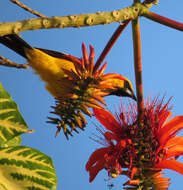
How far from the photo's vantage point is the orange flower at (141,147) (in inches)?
31.1

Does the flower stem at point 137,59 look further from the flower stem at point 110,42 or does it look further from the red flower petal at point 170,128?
the red flower petal at point 170,128

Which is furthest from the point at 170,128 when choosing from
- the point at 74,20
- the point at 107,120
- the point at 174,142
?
the point at 74,20

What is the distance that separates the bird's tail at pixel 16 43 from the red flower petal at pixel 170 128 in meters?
1.12

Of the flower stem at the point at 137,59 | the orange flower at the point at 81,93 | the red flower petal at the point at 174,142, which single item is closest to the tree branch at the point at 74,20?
the flower stem at the point at 137,59

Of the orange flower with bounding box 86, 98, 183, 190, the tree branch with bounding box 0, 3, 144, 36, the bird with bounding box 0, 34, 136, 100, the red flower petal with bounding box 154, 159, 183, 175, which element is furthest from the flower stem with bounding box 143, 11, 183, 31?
the bird with bounding box 0, 34, 136, 100

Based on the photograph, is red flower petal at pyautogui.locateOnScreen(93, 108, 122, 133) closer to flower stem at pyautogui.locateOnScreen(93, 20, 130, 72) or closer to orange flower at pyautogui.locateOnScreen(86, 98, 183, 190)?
orange flower at pyautogui.locateOnScreen(86, 98, 183, 190)

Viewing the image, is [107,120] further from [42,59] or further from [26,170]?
[42,59]

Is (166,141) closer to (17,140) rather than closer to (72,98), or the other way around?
(72,98)

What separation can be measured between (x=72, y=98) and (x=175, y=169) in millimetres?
354

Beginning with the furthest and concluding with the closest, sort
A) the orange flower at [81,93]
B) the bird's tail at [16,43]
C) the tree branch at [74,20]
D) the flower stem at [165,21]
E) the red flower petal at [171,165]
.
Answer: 1. the bird's tail at [16,43]
2. the orange flower at [81,93]
3. the red flower petal at [171,165]
4. the flower stem at [165,21]
5. the tree branch at [74,20]

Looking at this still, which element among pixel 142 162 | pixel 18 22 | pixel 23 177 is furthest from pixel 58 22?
pixel 142 162

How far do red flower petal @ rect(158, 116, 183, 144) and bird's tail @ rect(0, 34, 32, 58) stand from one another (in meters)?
1.12

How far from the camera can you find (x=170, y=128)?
0.86 metres

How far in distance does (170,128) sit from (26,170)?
0.43 metres
